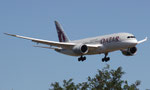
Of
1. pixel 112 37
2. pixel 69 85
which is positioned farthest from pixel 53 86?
pixel 112 37

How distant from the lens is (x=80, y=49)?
81125 mm

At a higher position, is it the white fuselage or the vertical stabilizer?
the vertical stabilizer

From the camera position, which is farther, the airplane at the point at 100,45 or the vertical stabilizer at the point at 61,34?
the vertical stabilizer at the point at 61,34

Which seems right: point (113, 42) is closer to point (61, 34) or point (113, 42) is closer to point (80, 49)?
point (80, 49)

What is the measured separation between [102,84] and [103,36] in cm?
1819

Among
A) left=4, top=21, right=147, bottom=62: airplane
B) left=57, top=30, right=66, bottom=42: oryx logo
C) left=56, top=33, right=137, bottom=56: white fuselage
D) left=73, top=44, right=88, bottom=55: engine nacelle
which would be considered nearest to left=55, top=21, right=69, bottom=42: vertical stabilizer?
left=57, top=30, right=66, bottom=42: oryx logo

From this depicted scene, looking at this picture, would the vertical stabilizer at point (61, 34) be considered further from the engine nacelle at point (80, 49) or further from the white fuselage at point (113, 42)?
the engine nacelle at point (80, 49)

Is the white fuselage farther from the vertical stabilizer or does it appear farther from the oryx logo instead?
the oryx logo

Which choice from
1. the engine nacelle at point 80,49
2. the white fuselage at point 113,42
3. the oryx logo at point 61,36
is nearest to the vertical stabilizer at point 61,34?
the oryx logo at point 61,36

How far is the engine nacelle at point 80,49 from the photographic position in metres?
81.2

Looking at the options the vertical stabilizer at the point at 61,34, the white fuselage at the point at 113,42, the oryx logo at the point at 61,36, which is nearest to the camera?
the white fuselage at the point at 113,42

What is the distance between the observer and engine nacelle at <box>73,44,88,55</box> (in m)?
81.2

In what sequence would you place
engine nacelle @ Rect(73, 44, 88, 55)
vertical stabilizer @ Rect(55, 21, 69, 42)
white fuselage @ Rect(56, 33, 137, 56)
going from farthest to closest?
vertical stabilizer @ Rect(55, 21, 69, 42), engine nacelle @ Rect(73, 44, 88, 55), white fuselage @ Rect(56, 33, 137, 56)

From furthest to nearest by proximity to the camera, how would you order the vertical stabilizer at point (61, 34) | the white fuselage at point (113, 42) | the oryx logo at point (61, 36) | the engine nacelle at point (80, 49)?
the oryx logo at point (61, 36), the vertical stabilizer at point (61, 34), the engine nacelle at point (80, 49), the white fuselage at point (113, 42)
